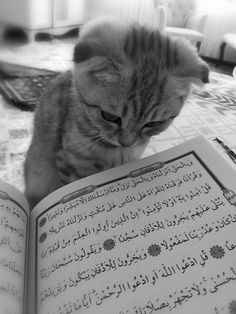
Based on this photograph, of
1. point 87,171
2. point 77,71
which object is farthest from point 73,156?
point 77,71

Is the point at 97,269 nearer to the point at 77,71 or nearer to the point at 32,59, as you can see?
the point at 77,71

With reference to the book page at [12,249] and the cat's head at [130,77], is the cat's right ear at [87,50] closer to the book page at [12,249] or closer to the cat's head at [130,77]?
the cat's head at [130,77]

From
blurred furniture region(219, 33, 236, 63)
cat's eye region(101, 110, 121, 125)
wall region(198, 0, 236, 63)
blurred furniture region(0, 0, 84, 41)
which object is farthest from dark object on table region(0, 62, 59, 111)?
wall region(198, 0, 236, 63)

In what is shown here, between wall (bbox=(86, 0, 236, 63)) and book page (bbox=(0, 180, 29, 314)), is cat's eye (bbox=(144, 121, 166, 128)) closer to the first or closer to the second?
book page (bbox=(0, 180, 29, 314))

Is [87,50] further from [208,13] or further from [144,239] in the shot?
[208,13]

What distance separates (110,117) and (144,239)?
249 millimetres

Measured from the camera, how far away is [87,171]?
2.37 feet

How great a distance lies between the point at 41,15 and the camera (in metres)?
2.92

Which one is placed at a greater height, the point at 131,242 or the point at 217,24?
the point at 131,242

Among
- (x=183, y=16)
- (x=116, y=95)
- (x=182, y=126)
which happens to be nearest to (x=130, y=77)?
(x=116, y=95)

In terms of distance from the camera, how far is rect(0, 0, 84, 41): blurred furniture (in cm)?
252

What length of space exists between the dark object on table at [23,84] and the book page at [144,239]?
26.7 inches

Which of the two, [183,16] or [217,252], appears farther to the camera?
[183,16]

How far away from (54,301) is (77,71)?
41 centimetres
